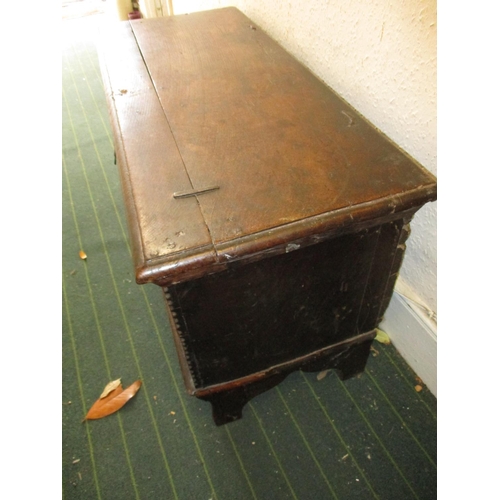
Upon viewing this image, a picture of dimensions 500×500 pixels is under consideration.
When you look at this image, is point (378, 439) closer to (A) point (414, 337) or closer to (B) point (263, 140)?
(A) point (414, 337)

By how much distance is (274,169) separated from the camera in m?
0.75

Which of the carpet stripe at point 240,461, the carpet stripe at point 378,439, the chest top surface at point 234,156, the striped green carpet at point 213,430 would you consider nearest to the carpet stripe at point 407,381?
the striped green carpet at point 213,430

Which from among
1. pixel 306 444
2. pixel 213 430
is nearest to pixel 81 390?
pixel 213 430

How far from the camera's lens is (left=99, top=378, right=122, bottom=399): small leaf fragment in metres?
1.20

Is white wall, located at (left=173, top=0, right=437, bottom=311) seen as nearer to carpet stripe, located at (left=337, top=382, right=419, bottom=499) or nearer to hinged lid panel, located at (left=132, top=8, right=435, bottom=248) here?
hinged lid panel, located at (left=132, top=8, right=435, bottom=248)

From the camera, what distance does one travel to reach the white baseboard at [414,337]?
110 cm

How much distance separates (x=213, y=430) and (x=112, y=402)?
12.6 inches

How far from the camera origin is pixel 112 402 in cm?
118

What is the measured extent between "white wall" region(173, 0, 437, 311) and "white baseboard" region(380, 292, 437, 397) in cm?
7
